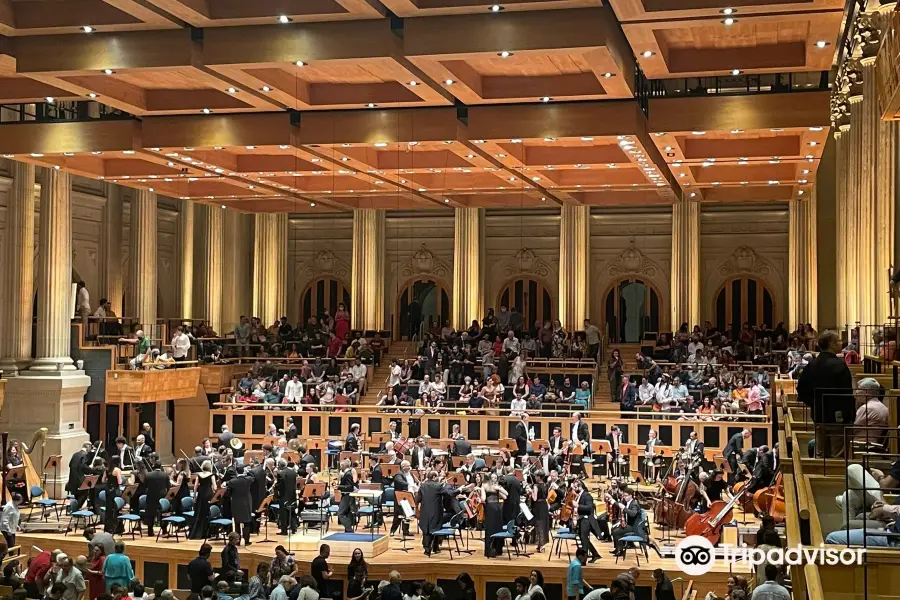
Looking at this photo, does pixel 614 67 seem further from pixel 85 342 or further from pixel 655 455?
pixel 85 342

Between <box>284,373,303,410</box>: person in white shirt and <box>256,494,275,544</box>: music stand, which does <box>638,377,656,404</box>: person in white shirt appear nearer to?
<box>284,373,303,410</box>: person in white shirt

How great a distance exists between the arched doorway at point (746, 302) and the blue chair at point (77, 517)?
2052 centimetres

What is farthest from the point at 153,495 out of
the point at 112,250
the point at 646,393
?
the point at 112,250

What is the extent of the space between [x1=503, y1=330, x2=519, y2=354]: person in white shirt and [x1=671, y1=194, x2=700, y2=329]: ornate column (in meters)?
6.19

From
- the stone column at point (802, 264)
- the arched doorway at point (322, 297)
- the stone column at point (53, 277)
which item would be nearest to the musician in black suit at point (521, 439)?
the stone column at point (53, 277)

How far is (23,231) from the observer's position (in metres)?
25.3

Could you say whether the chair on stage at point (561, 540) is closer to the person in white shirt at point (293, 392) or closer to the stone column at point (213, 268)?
the person in white shirt at point (293, 392)

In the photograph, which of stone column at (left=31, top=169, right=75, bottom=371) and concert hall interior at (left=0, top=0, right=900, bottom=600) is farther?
stone column at (left=31, top=169, right=75, bottom=371)

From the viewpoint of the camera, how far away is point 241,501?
60.2 ft

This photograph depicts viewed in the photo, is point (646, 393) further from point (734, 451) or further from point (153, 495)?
point (153, 495)

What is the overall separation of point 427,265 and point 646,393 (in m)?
12.0

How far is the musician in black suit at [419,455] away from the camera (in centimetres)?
2173

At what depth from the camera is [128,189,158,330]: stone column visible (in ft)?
97.4

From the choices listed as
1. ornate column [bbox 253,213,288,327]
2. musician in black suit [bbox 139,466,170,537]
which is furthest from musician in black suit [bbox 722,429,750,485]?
ornate column [bbox 253,213,288,327]
